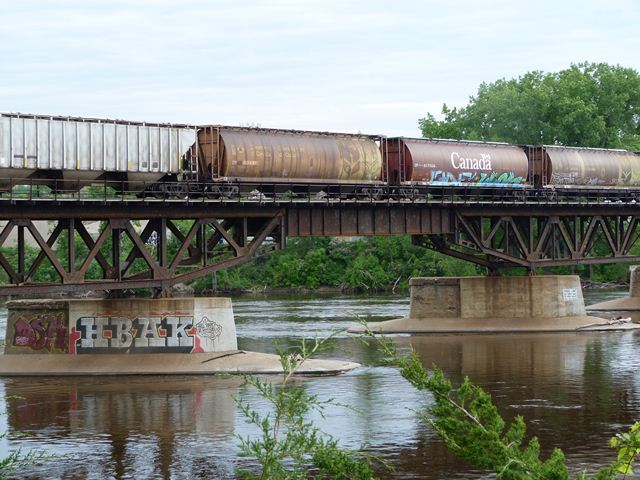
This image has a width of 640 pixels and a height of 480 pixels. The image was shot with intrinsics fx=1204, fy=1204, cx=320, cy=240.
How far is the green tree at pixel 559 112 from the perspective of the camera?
11044cm

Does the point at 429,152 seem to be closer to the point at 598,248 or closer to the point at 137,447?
the point at 137,447

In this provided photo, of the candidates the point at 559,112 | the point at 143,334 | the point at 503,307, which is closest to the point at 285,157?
the point at 143,334

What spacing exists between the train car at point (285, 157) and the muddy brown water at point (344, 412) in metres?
7.73

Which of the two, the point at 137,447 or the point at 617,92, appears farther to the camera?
the point at 617,92

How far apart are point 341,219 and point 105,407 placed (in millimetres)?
17330

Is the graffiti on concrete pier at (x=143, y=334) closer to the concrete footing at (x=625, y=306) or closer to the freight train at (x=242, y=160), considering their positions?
the freight train at (x=242, y=160)

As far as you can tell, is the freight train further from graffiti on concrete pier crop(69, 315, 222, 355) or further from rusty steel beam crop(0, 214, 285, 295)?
graffiti on concrete pier crop(69, 315, 222, 355)

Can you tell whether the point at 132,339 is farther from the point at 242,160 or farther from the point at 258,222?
the point at 242,160

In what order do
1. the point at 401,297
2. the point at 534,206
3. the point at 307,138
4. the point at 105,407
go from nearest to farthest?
the point at 105,407, the point at 307,138, the point at 534,206, the point at 401,297

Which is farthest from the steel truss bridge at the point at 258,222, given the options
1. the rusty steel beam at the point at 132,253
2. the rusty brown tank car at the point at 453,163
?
the rusty brown tank car at the point at 453,163

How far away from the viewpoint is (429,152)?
55250 millimetres

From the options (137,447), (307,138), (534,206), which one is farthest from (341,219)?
(137,447)

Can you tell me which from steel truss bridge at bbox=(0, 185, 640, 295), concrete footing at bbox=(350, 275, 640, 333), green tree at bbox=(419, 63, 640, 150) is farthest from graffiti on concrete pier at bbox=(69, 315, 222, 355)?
green tree at bbox=(419, 63, 640, 150)

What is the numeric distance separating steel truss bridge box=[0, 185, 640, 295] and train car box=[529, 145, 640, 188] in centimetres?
78
